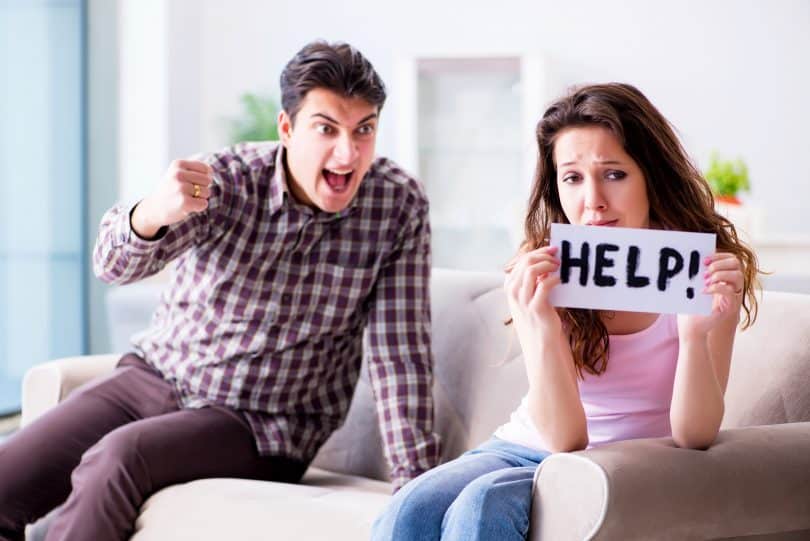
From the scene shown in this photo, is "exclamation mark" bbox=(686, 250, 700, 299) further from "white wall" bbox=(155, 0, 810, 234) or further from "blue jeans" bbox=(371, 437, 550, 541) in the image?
"white wall" bbox=(155, 0, 810, 234)

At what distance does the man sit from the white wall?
3.23 meters

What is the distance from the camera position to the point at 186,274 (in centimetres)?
215

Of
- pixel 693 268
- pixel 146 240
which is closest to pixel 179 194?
pixel 146 240

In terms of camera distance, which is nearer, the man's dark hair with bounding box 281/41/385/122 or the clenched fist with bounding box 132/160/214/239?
the clenched fist with bounding box 132/160/214/239

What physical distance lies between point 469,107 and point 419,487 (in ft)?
14.2

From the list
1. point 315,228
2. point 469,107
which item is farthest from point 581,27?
point 315,228

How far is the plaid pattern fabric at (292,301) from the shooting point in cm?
206

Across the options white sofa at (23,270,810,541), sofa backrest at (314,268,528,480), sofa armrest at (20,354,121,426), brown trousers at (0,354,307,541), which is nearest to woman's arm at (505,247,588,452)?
white sofa at (23,270,810,541)

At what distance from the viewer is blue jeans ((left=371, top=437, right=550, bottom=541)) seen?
128 centimetres

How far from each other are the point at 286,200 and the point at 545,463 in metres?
0.93

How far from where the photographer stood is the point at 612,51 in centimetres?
551

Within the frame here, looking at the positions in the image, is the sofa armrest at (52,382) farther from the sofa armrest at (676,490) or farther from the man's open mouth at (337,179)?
the sofa armrest at (676,490)

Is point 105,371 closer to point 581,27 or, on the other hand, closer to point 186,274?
point 186,274

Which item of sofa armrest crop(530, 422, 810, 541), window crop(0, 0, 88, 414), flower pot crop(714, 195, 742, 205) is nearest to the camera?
sofa armrest crop(530, 422, 810, 541)
